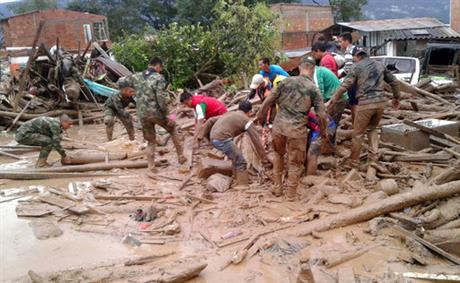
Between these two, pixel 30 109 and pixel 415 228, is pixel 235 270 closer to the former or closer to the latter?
pixel 415 228

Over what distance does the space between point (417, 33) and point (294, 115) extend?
73.1 ft

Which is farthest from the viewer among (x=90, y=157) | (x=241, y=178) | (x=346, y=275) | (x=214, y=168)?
(x=90, y=157)

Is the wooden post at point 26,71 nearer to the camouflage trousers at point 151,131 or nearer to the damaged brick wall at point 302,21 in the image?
the camouflage trousers at point 151,131

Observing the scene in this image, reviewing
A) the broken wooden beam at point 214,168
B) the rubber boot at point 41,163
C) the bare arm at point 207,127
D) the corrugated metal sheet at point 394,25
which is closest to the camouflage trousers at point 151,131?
the bare arm at point 207,127

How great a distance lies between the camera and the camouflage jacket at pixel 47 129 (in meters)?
8.83

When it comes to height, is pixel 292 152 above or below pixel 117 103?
below

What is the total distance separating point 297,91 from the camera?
6129 mm

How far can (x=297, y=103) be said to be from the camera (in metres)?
6.16

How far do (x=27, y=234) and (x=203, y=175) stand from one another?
9.60 ft

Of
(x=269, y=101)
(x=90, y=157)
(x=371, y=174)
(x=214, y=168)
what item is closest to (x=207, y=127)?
(x=214, y=168)

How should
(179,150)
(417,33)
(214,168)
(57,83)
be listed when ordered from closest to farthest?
1. (214,168)
2. (179,150)
3. (57,83)
4. (417,33)

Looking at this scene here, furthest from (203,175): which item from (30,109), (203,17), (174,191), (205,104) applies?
(203,17)

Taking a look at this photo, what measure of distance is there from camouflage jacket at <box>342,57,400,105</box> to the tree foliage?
863 centimetres

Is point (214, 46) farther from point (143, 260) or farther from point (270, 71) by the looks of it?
point (143, 260)
